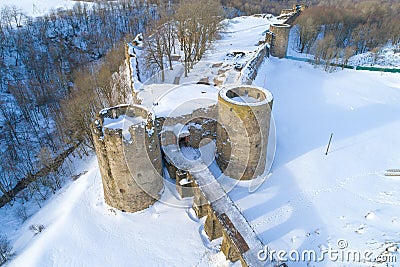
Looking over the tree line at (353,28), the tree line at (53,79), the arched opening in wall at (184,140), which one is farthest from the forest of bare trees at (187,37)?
the tree line at (353,28)

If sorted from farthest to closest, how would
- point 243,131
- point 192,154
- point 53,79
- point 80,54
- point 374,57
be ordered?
point 80,54 → point 53,79 → point 374,57 → point 192,154 → point 243,131

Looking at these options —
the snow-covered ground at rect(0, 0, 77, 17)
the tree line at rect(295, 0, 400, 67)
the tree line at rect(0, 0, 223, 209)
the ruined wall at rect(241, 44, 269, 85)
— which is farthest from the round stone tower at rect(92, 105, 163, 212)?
the snow-covered ground at rect(0, 0, 77, 17)

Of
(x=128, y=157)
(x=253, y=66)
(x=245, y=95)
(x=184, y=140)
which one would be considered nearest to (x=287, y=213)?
(x=245, y=95)

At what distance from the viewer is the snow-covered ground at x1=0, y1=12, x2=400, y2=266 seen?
10.0m

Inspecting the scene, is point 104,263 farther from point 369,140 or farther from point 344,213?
point 369,140

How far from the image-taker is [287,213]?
36.2 ft

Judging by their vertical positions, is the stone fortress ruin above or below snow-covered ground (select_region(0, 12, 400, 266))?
above

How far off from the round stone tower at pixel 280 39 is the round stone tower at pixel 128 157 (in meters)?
17.5

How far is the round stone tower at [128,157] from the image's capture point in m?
10.5

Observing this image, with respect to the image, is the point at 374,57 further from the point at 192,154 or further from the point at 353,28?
the point at 192,154

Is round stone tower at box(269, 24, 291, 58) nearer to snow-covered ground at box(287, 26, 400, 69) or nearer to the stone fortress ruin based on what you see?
Result: snow-covered ground at box(287, 26, 400, 69)

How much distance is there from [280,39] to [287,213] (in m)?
18.2

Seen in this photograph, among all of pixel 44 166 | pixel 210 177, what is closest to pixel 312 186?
pixel 210 177

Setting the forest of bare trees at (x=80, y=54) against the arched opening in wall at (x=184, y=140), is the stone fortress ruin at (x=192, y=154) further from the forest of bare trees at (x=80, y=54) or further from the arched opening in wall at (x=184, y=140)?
the forest of bare trees at (x=80, y=54)
